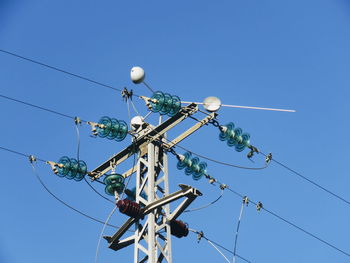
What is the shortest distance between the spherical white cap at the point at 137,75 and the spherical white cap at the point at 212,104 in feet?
5.38

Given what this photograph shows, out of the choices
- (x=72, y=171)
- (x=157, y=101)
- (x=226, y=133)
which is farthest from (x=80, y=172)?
(x=226, y=133)

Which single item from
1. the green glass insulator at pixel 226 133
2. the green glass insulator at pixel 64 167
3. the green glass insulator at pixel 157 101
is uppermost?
the green glass insulator at pixel 226 133

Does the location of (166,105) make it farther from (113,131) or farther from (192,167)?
(192,167)

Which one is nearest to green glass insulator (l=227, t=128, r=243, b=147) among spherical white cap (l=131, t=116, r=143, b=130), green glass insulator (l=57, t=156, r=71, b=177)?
spherical white cap (l=131, t=116, r=143, b=130)

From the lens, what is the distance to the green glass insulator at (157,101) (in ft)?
57.1

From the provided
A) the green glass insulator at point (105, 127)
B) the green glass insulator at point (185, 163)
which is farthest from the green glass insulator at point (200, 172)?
the green glass insulator at point (105, 127)

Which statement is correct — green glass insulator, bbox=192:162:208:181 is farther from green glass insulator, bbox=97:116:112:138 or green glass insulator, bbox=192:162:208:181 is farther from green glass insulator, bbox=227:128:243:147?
green glass insulator, bbox=97:116:112:138

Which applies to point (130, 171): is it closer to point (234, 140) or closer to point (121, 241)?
point (121, 241)

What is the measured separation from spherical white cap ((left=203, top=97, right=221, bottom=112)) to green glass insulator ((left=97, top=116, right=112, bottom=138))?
2.37m

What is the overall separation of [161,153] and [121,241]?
2294mm

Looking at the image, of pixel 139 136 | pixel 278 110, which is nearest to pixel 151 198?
pixel 139 136

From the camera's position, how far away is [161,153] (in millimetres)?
17375

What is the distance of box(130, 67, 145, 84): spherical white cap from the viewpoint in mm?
17469

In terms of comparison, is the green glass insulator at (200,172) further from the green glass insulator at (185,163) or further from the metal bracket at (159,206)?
the metal bracket at (159,206)
